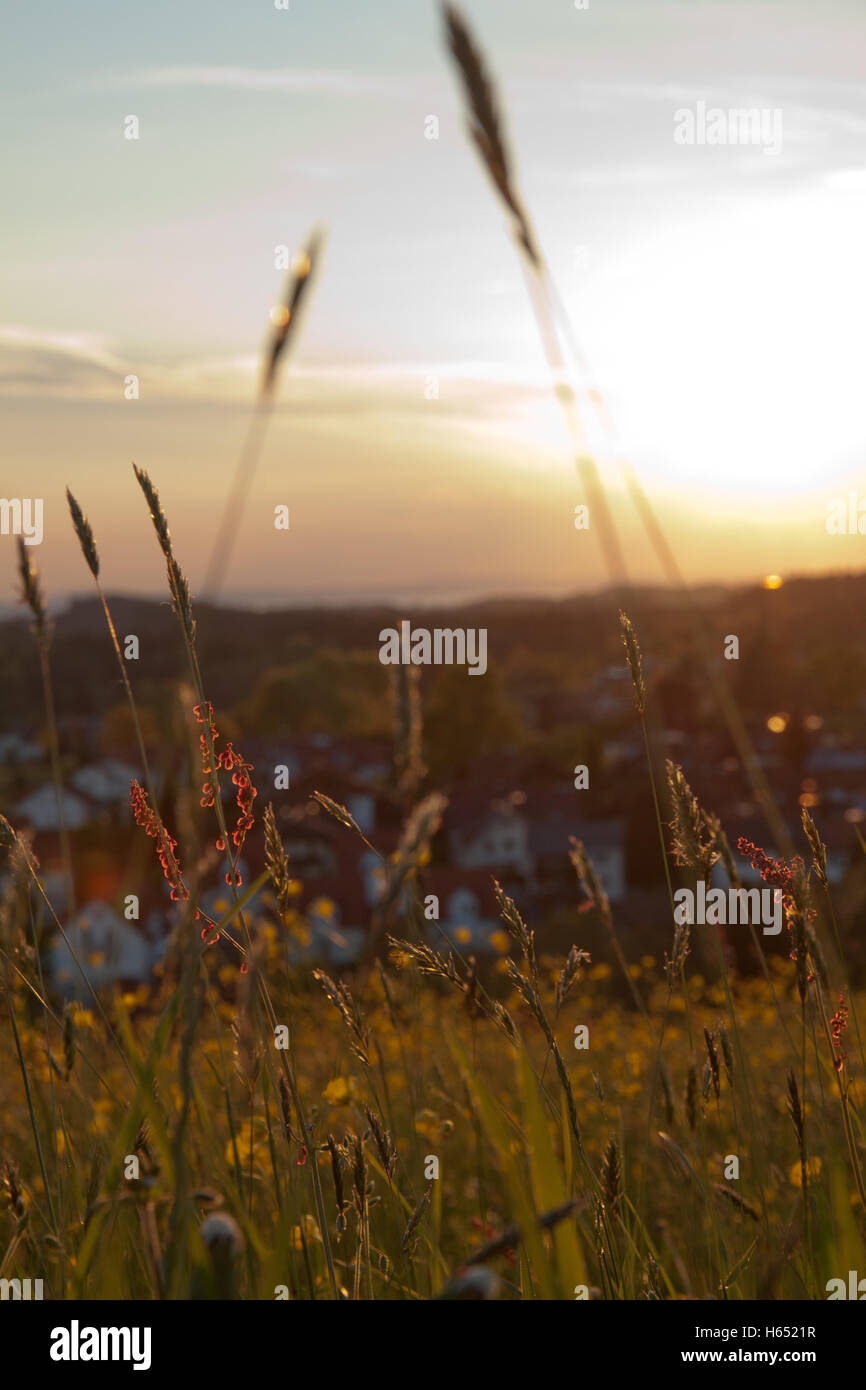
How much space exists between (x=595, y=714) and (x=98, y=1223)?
2605 inches

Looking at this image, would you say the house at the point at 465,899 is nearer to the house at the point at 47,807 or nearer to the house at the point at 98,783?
the house at the point at 47,807

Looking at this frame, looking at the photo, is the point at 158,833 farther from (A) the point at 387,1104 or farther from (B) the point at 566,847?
(B) the point at 566,847

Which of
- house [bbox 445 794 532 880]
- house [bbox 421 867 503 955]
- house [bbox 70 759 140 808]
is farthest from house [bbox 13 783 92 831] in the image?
house [bbox 421 867 503 955]

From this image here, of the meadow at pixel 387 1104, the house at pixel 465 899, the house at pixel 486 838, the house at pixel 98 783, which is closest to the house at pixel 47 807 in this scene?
the house at pixel 98 783

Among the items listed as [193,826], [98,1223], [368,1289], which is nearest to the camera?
[193,826]

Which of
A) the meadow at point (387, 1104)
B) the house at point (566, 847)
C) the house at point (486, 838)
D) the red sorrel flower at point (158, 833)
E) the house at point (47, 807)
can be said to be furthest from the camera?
the house at point (47, 807)

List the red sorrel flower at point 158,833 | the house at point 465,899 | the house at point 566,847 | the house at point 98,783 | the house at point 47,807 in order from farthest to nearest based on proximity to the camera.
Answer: the house at point 98,783 < the house at point 47,807 < the house at point 566,847 < the house at point 465,899 < the red sorrel flower at point 158,833

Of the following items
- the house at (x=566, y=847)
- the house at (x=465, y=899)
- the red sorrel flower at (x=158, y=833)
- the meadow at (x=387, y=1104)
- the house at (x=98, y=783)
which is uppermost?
the house at (x=98, y=783)

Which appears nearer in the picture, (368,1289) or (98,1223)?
(98,1223)

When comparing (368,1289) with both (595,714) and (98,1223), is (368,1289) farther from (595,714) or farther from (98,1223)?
(595,714)

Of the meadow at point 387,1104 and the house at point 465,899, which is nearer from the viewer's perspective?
the meadow at point 387,1104

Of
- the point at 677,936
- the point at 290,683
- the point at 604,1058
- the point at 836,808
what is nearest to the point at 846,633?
the point at 836,808
